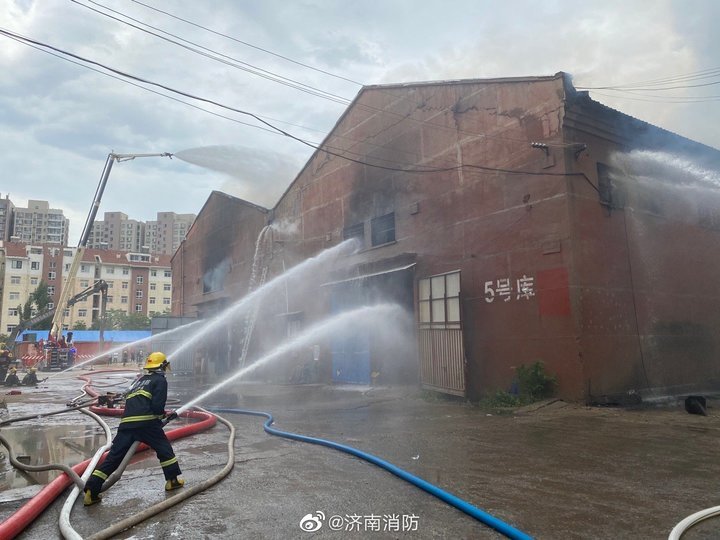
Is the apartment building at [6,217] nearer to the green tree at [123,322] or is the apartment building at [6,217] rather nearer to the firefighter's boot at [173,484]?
the green tree at [123,322]

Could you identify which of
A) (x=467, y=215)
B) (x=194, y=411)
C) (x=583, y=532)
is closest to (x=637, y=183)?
(x=467, y=215)

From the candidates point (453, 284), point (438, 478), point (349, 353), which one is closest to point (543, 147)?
point (453, 284)

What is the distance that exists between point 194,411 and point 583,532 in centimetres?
872

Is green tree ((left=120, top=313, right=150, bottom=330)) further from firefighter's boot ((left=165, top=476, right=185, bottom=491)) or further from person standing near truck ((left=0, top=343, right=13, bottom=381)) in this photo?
firefighter's boot ((left=165, top=476, right=185, bottom=491))

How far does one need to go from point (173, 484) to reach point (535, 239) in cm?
943

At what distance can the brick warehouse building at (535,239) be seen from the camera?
1117 centimetres

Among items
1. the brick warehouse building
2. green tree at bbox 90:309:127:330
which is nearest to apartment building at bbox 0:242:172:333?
green tree at bbox 90:309:127:330

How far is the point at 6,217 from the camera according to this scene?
12700cm

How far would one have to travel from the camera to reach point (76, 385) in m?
20.0

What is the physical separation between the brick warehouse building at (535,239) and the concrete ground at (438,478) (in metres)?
2.08

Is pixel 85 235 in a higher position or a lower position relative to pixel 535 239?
higher

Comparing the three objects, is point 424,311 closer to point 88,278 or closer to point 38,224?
point 88,278

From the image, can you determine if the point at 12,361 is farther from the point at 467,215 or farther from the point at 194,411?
the point at 467,215

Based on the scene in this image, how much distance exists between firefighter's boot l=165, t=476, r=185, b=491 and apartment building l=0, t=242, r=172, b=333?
82.6 m
